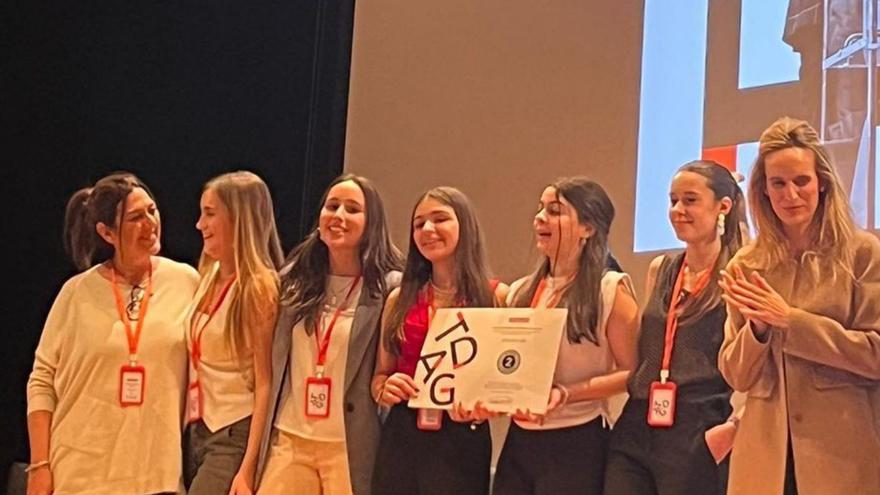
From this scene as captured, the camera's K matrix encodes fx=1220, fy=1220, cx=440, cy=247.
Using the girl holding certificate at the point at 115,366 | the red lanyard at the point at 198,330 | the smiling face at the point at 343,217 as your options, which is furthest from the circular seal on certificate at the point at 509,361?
the girl holding certificate at the point at 115,366

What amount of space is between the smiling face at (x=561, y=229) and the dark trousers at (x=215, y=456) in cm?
108

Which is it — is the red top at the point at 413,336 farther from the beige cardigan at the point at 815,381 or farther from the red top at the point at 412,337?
the beige cardigan at the point at 815,381

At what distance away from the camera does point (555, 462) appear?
3301 mm

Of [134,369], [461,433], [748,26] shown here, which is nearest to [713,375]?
[461,433]

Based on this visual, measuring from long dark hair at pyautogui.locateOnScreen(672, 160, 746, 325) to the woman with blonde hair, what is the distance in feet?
4.27

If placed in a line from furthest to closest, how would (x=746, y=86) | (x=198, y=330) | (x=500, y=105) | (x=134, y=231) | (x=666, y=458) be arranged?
(x=500, y=105), (x=746, y=86), (x=134, y=231), (x=198, y=330), (x=666, y=458)

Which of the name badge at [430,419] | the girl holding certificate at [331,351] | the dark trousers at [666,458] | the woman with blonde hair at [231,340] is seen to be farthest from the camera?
the woman with blonde hair at [231,340]

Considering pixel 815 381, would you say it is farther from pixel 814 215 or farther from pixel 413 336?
pixel 413 336

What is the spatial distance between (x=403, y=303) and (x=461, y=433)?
0.44m

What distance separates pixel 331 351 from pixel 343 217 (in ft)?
1.38

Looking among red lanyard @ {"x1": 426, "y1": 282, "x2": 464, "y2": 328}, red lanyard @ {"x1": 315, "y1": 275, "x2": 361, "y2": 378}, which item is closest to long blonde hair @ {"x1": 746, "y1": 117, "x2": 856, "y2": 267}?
red lanyard @ {"x1": 426, "y1": 282, "x2": 464, "y2": 328}

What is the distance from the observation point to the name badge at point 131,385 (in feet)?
12.8

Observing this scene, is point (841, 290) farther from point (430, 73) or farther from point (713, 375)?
point (430, 73)

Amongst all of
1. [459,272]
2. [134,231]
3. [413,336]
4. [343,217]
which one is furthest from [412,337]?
[134,231]
